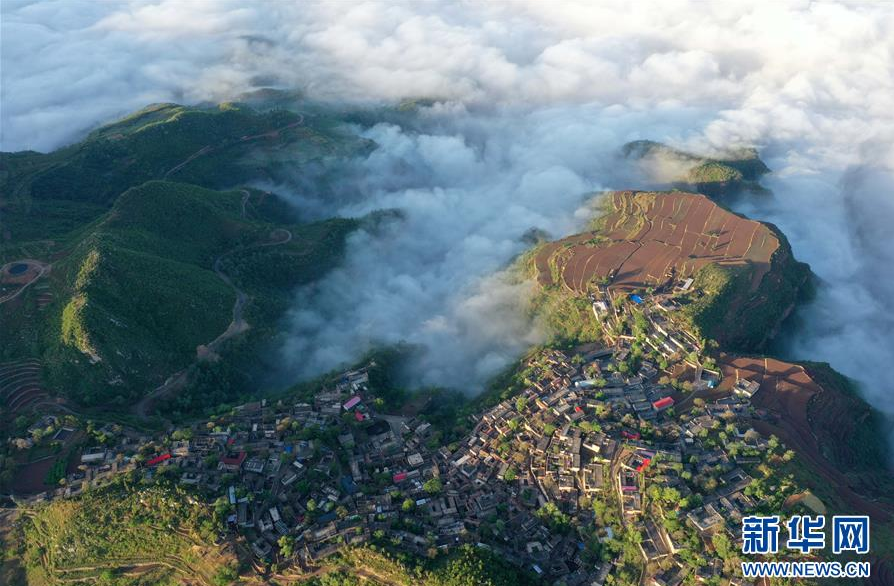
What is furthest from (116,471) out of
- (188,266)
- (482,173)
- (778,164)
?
(778,164)

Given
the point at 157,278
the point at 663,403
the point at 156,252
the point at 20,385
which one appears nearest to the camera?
the point at 663,403

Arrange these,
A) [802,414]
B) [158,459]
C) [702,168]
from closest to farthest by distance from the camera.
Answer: [158,459] → [802,414] → [702,168]

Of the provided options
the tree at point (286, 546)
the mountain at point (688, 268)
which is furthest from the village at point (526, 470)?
the mountain at point (688, 268)

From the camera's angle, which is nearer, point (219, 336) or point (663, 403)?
point (663, 403)

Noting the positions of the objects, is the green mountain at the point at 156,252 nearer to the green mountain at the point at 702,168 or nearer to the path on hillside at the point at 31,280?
the path on hillside at the point at 31,280

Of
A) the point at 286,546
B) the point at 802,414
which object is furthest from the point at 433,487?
the point at 802,414

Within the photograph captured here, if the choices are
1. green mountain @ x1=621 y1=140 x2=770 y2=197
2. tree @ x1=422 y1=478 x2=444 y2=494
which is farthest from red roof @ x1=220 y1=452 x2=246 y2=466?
green mountain @ x1=621 y1=140 x2=770 y2=197

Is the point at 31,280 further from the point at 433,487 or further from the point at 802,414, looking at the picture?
the point at 802,414

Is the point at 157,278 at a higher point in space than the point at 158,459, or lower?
higher
